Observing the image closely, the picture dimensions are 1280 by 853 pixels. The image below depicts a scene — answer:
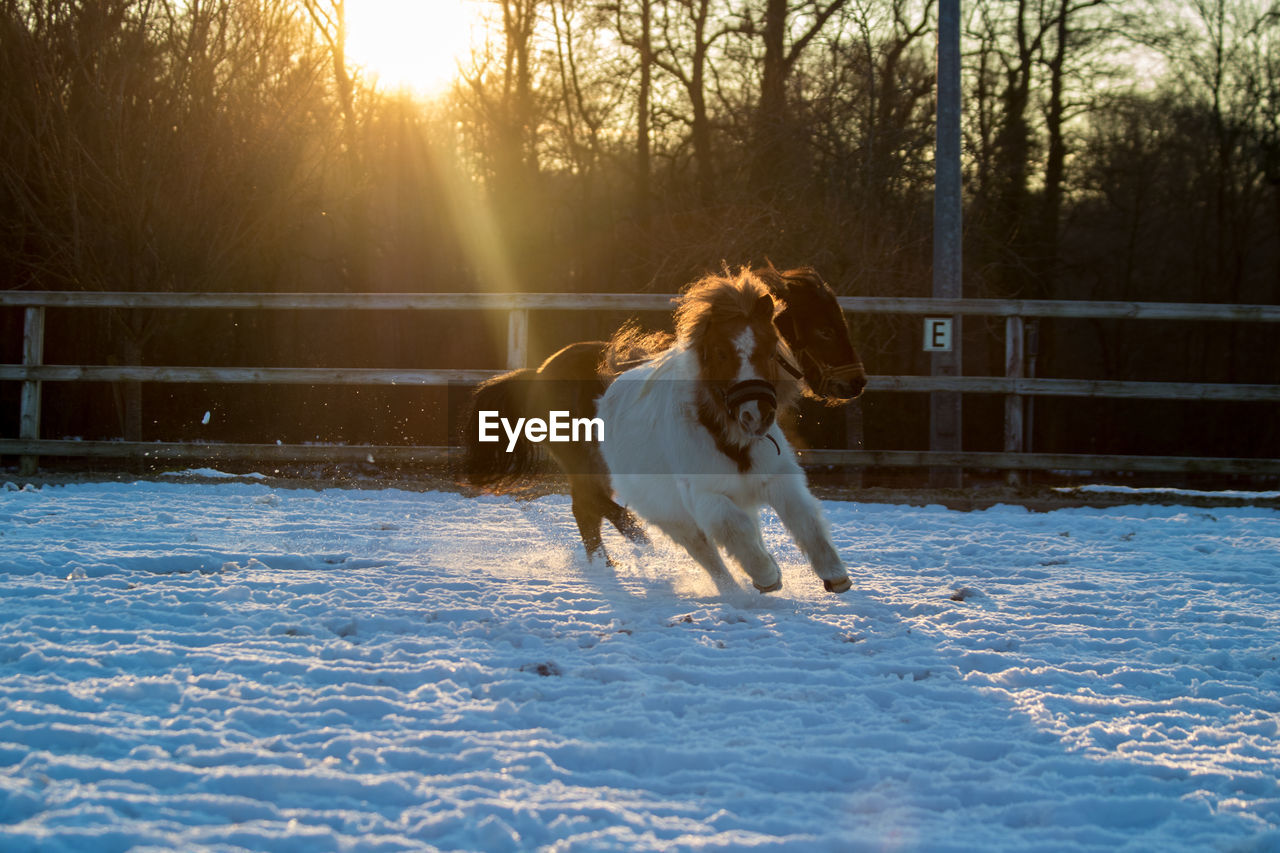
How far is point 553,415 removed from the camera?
17.1 ft

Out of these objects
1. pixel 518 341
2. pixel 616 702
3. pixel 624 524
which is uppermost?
pixel 518 341

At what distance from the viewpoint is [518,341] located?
→ 790 cm

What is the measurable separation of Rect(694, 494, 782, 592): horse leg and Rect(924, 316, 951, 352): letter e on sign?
173 inches

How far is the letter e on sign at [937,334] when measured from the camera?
7.79m

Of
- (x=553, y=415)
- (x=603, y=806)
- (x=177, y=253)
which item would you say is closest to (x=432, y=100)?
(x=177, y=253)

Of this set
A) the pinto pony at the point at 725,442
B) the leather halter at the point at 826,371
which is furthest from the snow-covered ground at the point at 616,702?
the leather halter at the point at 826,371

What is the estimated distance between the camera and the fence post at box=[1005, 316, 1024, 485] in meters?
7.73

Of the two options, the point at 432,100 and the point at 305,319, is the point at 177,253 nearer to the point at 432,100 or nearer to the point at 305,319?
the point at 305,319

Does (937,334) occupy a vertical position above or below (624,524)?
above

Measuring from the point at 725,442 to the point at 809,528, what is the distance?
0.51 metres

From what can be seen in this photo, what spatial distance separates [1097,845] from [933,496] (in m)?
5.77

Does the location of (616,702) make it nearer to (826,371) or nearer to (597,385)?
(826,371)

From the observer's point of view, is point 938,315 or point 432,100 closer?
point 938,315
